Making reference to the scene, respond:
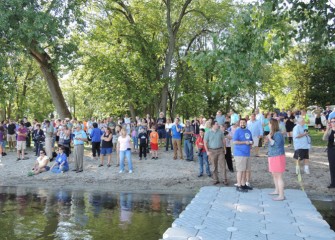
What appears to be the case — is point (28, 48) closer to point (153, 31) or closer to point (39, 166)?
point (39, 166)

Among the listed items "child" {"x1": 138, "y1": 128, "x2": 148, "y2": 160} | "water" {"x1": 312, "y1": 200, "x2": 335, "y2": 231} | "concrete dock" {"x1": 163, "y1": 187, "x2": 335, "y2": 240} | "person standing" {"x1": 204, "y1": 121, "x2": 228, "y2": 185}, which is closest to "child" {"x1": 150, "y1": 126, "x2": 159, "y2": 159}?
"child" {"x1": 138, "y1": 128, "x2": 148, "y2": 160}

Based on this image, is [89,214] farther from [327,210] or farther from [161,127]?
[161,127]

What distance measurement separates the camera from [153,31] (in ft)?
98.7

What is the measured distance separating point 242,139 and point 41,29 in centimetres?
1176

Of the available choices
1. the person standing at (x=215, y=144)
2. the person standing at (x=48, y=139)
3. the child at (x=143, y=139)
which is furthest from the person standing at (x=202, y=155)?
the person standing at (x=48, y=139)

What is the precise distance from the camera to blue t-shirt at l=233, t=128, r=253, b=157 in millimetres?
10891

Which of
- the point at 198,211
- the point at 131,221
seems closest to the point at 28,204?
the point at 131,221

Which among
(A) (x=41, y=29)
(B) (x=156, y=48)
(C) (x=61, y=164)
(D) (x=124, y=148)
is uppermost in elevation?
(B) (x=156, y=48)

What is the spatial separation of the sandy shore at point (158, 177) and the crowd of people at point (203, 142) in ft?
1.42

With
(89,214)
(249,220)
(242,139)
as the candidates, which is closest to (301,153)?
(242,139)

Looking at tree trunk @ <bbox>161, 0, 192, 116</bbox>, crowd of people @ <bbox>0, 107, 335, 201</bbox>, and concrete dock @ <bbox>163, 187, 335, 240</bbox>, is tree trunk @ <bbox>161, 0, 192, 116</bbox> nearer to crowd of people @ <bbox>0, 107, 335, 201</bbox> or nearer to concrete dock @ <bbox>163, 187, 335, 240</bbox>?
crowd of people @ <bbox>0, 107, 335, 201</bbox>

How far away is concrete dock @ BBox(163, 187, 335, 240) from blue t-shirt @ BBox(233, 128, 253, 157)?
46.8 inches

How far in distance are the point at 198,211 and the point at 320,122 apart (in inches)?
787

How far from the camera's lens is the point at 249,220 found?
790 cm
